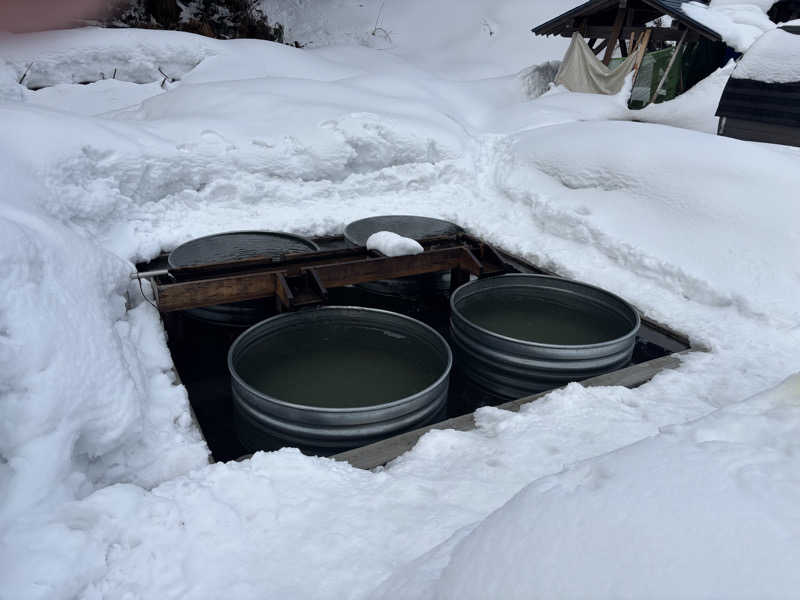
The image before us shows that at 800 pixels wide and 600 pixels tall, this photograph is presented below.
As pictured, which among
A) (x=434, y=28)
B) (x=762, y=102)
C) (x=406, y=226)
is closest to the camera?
(x=406, y=226)

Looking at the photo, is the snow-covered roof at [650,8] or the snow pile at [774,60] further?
the snow-covered roof at [650,8]

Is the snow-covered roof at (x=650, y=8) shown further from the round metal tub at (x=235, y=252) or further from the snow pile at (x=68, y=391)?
the snow pile at (x=68, y=391)

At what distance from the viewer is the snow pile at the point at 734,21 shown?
12.5 meters

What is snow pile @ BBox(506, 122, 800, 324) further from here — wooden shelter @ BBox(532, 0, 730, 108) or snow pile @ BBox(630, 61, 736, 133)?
wooden shelter @ BBox(532, 0, 730, 108)

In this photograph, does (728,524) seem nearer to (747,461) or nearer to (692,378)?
(747,461)

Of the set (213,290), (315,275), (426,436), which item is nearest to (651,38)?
(315,275)

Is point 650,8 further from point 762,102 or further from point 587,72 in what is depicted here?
point 762,102

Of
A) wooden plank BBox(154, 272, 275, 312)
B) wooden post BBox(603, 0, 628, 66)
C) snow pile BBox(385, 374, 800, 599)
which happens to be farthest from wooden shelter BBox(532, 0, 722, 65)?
snow pile BBox(385, 374, 800, 599)

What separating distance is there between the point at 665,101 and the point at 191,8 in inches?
542

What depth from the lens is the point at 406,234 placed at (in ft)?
23.0

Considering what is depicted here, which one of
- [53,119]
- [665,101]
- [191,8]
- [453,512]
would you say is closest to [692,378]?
[453,512]

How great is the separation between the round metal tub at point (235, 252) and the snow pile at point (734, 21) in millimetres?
11024

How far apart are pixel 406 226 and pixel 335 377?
314cm

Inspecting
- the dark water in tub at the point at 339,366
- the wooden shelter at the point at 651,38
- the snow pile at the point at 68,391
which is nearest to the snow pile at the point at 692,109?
the wooden shelter at the point at 651,38
